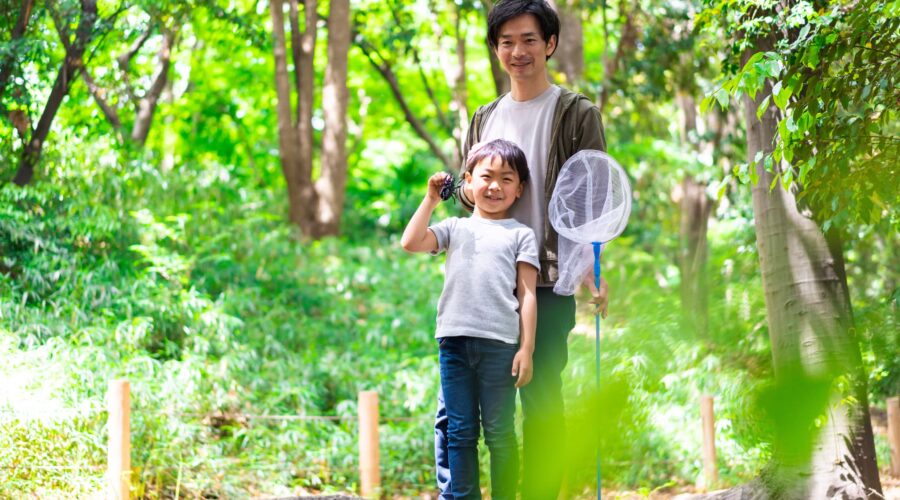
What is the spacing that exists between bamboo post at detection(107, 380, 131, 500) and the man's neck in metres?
2.74

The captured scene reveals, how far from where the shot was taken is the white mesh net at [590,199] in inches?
99.0

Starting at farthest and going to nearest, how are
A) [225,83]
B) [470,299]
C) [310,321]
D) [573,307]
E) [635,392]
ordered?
[225,83]
[310,321]
[573,307]
[470,299]
[635,392]

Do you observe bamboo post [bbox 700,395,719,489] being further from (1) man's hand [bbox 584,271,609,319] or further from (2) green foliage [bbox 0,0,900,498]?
Answer: (1) man's hand [bbox 584,271,609,319]

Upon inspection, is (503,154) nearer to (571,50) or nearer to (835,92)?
(835,92)

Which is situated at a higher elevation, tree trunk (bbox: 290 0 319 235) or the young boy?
tree trunk (bbox: 290 0 319 235)

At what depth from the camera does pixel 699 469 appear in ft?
18.6

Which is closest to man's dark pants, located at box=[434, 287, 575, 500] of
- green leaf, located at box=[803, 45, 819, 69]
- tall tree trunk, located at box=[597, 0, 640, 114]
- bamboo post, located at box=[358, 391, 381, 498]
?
green leaf, located at box=[803, 45, 819, 69]

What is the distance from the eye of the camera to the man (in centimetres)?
264

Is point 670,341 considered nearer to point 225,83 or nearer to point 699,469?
point 699,469

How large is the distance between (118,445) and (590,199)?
9.90 ft

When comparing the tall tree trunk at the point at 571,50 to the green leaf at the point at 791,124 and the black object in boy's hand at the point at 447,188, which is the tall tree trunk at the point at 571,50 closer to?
the green leaf at the point at 791,124

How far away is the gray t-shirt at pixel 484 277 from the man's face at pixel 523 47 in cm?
45

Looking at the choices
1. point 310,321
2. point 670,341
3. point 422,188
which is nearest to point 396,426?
point 310,321

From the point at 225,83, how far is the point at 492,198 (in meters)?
12.0
